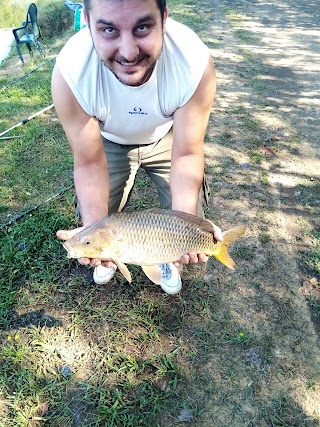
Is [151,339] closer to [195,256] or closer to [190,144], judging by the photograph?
[195,256]

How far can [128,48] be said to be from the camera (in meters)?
1.74

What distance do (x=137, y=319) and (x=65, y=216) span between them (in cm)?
130

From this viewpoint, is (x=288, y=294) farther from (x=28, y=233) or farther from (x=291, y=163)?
(x=28, y=233)

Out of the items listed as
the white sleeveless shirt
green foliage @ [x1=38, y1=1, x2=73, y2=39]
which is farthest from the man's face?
green foliage @ [x1=38, y1=1, x2=73, y2=39]

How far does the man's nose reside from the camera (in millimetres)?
1730

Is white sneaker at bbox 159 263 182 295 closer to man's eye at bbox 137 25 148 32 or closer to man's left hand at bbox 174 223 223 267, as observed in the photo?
man's left hand at bbox 174 223 223 267

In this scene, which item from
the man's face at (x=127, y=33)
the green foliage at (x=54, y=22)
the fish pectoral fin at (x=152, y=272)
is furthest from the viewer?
the green foliage at (x=54, y=22)

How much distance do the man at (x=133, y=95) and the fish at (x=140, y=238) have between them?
98mm

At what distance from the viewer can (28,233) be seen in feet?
→ 10.9

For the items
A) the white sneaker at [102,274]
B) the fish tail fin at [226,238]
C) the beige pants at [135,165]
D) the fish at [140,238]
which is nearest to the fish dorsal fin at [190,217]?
the fish at [140,238]

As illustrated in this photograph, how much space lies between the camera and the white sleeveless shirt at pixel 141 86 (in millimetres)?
2055

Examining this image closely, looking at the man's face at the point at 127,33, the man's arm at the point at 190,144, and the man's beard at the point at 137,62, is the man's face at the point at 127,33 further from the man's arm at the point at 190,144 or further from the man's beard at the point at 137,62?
the man's arm at the point at 190,144

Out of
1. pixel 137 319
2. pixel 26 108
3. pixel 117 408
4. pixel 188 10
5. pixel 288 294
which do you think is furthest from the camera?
pixel 188 10

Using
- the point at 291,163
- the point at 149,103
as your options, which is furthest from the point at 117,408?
the point at 291,163
